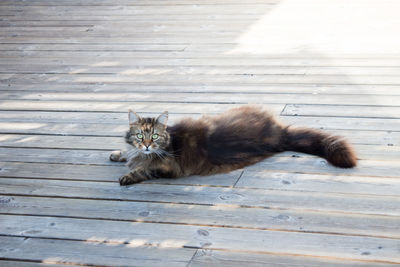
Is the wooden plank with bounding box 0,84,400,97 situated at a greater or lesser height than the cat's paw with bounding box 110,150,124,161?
greater

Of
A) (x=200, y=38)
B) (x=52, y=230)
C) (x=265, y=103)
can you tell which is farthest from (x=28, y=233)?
(x=200, y=38)

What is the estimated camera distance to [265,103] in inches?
162

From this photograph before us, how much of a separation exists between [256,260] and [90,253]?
69cm

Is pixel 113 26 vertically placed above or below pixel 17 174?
above

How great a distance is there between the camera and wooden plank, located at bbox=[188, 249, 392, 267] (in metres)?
2.42

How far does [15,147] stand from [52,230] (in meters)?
1.10

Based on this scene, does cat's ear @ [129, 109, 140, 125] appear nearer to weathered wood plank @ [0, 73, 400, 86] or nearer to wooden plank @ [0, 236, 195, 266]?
wooden plank @ [0, 236, 195, 266]

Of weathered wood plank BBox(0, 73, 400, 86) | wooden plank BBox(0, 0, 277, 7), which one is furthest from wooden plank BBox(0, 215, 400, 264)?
wooden plank BBox(0, 0, 277, 7)

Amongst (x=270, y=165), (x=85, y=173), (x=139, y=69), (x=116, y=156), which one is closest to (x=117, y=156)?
(x=116, y=156)

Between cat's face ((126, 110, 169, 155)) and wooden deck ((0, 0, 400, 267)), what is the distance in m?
0.19

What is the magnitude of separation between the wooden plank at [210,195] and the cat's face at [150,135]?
0.19 m

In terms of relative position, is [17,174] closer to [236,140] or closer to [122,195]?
[122,195]

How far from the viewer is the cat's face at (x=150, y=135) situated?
3191 mm

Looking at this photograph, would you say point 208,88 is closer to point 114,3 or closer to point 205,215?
point 205,215
